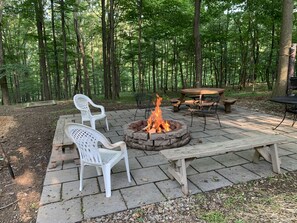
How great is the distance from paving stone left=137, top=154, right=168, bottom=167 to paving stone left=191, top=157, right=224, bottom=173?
421 mm

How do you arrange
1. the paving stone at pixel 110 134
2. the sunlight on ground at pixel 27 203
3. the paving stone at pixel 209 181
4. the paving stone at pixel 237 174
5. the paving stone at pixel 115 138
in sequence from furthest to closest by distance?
the paving stone at pixel 110 134
the paving stone at pixel 115 138
the paving stone at pixel 237 174
the paving stone at pixel 209 181
the sunlight on ground at pixel 27 203

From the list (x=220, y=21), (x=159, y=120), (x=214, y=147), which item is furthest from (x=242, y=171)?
(x=220, y=21)

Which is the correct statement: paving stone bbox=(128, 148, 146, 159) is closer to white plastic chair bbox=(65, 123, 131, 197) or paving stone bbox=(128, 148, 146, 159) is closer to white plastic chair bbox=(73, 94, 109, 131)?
white plastic chair bbox=(65, 123, 131, 197)

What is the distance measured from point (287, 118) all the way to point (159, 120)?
133 inches

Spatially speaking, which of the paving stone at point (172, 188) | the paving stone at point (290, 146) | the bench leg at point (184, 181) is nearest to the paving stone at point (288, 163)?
the paving stone at point (290, 146)

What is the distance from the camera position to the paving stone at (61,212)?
1.79 m

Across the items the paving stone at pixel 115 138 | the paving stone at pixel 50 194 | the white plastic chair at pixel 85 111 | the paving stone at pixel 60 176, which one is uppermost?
the white plastic chair at pixel 85 111

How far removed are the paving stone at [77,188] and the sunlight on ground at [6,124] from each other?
9.94ft

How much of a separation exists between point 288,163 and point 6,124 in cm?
590

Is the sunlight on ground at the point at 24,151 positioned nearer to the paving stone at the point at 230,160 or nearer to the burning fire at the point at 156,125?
the burning fire at the point at 156,125

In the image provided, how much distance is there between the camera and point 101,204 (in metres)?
1.98

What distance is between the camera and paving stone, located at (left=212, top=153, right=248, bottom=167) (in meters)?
2.75

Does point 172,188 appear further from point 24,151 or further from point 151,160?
point 24,151

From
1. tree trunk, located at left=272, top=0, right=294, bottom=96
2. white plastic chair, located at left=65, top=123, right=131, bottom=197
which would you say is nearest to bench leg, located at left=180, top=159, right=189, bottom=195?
white plastic chair, located at left=65, top=123, right=131, bottom=197
